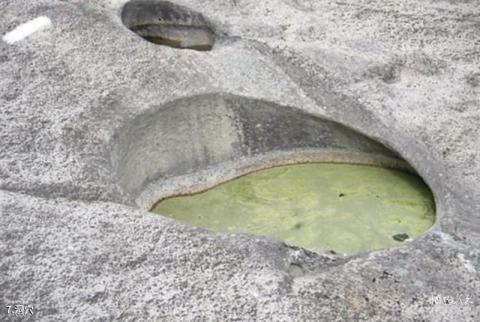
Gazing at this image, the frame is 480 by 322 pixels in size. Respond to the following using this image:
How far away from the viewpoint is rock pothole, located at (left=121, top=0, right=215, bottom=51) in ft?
13.5

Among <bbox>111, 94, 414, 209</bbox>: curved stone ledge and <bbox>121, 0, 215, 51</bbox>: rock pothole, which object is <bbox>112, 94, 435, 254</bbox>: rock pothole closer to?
<bbox>111, 94, 414, 209</bbox>: curved stone ledge

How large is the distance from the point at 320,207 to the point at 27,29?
5.21ft

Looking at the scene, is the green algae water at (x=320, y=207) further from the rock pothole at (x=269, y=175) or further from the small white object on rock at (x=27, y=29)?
the small white object on rock at (x=27, y=29)

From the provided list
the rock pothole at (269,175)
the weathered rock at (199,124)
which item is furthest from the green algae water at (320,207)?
the weathered rock at (199,124)

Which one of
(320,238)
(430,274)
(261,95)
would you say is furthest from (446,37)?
(430,274)

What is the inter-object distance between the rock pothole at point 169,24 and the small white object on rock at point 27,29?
500 millimetres

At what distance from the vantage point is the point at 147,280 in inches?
89.0

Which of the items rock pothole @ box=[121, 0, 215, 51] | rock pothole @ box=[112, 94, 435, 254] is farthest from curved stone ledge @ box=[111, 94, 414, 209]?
rock pothole @ box=[121, 0, 215, 51]

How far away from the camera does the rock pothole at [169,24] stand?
13.5ft

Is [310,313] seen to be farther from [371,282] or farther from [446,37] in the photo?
[446,37]

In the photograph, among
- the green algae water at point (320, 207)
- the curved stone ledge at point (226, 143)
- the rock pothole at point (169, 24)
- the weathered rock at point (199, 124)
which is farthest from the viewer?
the rock pothole at point (169, 24)

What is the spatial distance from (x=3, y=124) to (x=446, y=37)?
2187mm

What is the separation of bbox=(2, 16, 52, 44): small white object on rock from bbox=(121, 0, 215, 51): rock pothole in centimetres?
50

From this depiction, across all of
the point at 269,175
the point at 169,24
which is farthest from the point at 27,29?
the point at 269,175
